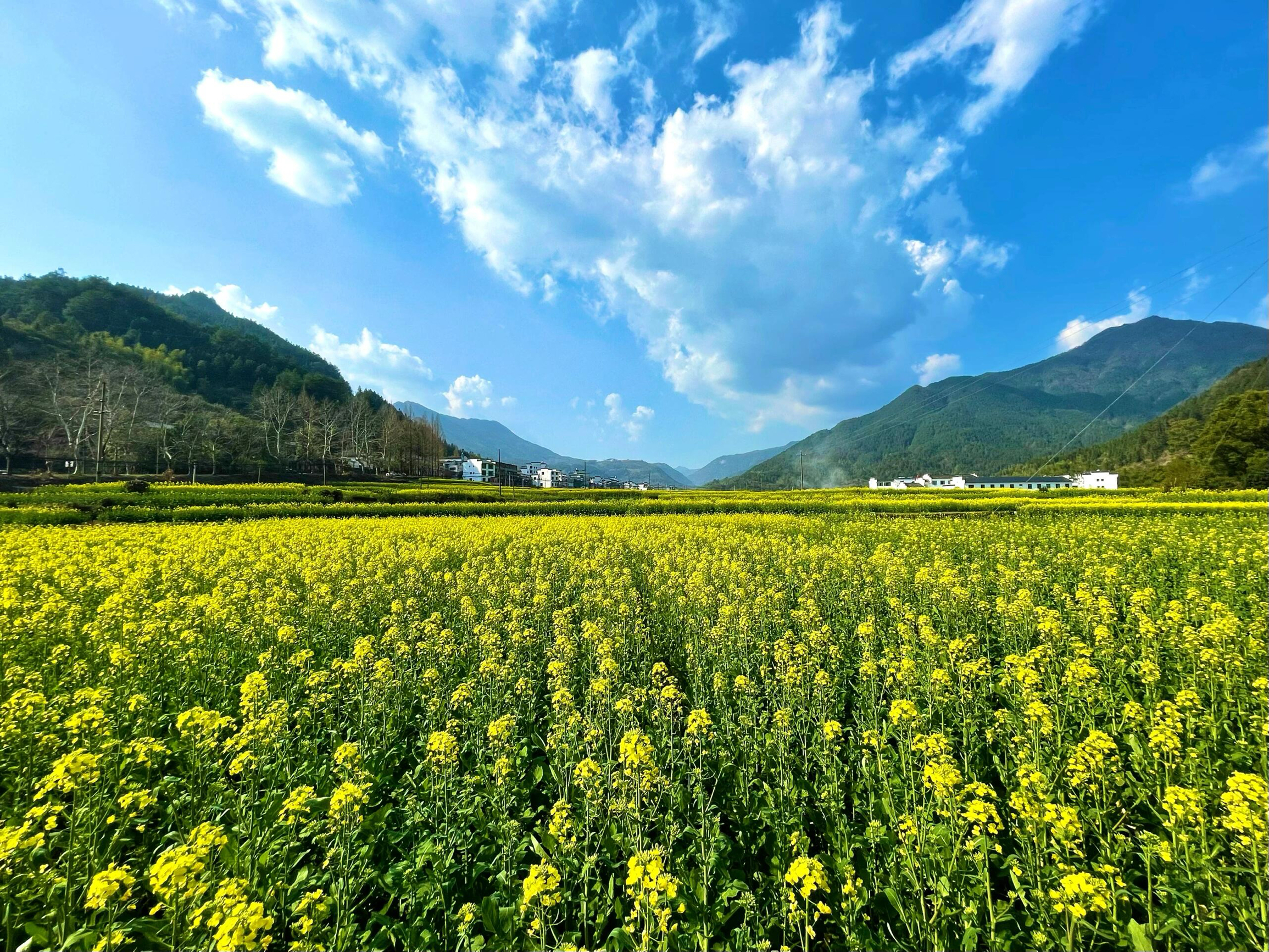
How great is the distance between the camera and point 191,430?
6072cm

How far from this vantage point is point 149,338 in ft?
335

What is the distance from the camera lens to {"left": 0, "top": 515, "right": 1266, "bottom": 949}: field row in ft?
9.96

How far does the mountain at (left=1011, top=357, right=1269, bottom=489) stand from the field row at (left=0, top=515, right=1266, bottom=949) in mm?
55234

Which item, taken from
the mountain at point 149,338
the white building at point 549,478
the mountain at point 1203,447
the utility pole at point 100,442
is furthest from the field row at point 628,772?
the white building at point 549,478

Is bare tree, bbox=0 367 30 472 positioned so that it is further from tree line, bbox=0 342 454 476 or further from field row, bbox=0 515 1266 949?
field row, bbox=0 515 1266 949

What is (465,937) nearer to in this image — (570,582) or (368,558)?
(570,582)

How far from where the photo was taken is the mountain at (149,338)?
85256mm

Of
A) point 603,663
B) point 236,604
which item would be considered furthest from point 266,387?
point 603,663

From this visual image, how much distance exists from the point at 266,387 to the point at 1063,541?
5127 inches

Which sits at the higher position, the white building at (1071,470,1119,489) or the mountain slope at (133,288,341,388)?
the mountain slope at (133,288,341,388)

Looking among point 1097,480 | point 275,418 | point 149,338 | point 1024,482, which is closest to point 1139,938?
point 275,418

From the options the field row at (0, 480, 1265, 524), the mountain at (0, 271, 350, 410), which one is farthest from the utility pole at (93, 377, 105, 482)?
the mountain at (0, 271, 350, 410)

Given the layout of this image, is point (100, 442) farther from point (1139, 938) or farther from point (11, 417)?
point (1139, 938)

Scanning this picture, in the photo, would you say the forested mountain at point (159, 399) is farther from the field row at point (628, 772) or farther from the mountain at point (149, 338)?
the field row at point (628, 772)
